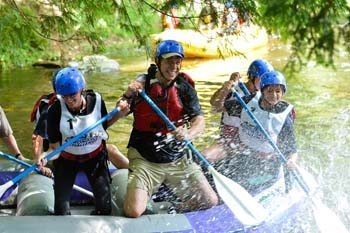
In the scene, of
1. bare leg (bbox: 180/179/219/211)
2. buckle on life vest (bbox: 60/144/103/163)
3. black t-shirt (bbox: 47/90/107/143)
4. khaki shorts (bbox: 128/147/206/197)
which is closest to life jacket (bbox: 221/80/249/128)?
khaki shorts (bbox: 128/147/206/197)

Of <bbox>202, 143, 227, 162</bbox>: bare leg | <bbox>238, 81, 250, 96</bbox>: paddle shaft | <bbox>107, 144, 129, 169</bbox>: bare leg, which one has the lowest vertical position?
<bbox>202, 143, 227, 162</bbox>: bare leg

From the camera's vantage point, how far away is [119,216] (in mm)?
4535

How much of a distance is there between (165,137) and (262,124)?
1.02 metres

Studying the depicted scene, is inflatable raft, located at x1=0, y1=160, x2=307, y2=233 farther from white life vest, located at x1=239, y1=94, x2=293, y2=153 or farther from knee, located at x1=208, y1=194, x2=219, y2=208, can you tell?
white life vest, located at x1=239, y1=94, x2=293, y2=153

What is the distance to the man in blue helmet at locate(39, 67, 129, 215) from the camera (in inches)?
178

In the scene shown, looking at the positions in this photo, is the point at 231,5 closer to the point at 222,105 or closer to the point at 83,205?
the point at 222,105

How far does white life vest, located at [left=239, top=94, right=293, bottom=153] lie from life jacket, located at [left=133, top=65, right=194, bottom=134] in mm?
838

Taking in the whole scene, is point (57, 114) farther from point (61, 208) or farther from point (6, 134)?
point (6, 134)

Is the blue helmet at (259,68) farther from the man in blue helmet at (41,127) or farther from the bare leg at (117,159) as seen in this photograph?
the man in blue helmet at (41,127)

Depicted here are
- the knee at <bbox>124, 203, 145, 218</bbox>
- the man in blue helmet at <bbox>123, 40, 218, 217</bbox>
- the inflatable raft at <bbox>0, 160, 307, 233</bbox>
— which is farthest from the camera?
the man in blue helmet at <bbox>123, 40, 218, 217</bbox>

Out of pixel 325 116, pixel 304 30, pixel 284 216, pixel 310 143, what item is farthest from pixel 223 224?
pixel 325 116

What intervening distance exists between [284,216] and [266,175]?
45cm

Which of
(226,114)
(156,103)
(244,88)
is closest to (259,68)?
(244,88)

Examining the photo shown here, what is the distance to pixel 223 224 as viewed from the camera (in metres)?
4.58
